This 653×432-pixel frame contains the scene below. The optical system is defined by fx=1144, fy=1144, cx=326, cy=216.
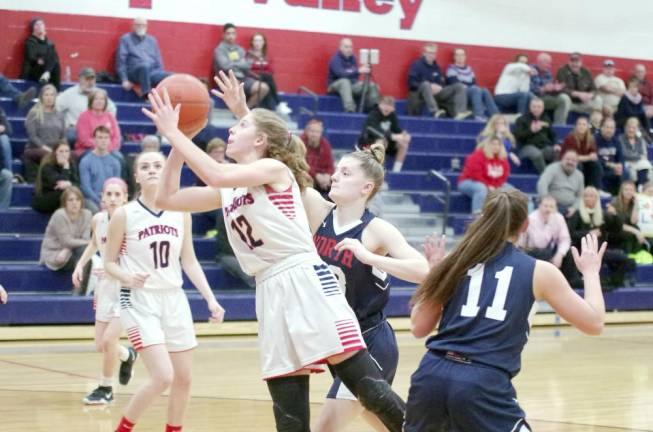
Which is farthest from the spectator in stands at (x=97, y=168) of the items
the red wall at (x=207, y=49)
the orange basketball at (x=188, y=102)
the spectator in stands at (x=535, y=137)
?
the orange basketball at (x=188, y=102)

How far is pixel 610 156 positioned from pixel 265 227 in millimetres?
12605

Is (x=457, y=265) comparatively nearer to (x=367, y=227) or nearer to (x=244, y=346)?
(x=367, y=227)

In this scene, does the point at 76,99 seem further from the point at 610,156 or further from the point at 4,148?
the point at 610,156

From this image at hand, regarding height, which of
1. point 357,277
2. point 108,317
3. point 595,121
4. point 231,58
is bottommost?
point 108,317

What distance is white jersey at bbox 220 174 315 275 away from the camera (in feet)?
15.4

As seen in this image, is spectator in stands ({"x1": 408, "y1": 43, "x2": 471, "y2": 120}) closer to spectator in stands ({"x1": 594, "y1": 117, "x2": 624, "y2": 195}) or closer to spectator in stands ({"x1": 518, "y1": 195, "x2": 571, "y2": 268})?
spectator in stands ({"x1": 594, "y1": 117, "x2": 624, "y2": 195})

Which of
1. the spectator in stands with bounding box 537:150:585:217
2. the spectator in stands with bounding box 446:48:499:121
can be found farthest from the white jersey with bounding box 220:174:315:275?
the spectator in stands with bounding box 446:48:499:121

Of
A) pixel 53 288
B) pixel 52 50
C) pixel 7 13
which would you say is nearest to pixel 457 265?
pixel 53 288

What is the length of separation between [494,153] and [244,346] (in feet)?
15.7

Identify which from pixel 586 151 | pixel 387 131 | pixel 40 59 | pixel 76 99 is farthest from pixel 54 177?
pixel 586 151

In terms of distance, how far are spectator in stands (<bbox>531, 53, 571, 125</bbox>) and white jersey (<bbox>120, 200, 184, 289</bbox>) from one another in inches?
473

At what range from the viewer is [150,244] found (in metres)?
6.58

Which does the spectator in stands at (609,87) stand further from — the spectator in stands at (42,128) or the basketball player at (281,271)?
the basketball player at (281,271)

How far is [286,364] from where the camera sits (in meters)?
4.61
